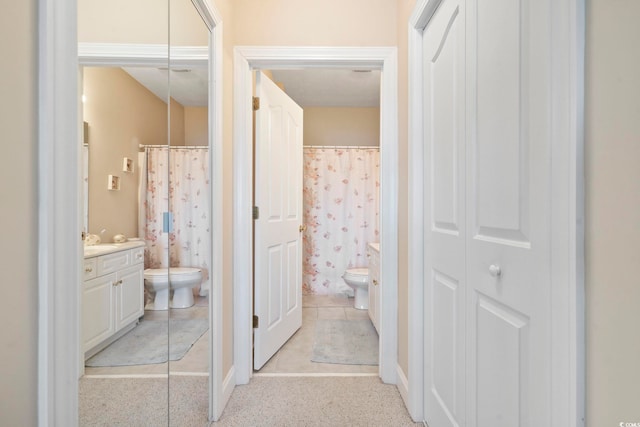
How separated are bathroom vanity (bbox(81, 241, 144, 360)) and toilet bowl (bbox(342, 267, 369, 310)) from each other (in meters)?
2.44

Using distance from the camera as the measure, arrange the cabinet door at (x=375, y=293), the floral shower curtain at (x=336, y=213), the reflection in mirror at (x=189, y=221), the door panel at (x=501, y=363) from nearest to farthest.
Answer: the door panel at (x=501, y=363), the reflection in mirror at (x=189, y=221), the cabinet door at (x=375, y=293), the floral shower curtain at (x=336, y=213)

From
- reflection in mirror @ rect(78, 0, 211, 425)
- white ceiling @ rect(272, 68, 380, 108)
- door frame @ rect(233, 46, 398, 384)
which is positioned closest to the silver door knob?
door frame @ rect(233, 46, 398, 384)

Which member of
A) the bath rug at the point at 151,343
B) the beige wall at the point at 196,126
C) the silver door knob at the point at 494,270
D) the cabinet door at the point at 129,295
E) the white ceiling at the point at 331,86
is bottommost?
the bath rug at the point at 151,343

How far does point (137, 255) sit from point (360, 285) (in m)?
2.52

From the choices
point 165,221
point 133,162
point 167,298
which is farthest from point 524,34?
point 167,298

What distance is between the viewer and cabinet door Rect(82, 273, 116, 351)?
0.72m

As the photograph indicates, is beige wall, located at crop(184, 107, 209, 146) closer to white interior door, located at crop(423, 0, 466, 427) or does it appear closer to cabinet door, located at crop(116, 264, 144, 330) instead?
cabinet door, located at crop(116, 264, 144, 330)

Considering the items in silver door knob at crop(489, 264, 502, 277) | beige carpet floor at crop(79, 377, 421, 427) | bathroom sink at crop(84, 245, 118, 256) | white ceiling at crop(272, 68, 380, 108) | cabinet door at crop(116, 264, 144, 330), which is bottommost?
beige carpet floor at crop(79, 377, 421, 427)

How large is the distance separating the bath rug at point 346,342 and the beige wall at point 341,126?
98.2 inches

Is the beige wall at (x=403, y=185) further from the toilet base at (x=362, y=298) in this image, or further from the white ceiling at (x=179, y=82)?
the toilet base at (x=362, y=298)

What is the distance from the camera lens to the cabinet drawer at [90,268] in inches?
28.2

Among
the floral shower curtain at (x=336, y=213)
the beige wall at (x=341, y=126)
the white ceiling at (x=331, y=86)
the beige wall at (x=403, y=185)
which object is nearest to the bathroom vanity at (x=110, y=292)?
the beige wall at (x=403, y=185)

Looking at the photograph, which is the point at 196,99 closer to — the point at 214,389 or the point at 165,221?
the point at 165,221

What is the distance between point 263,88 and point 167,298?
4.89 feet
